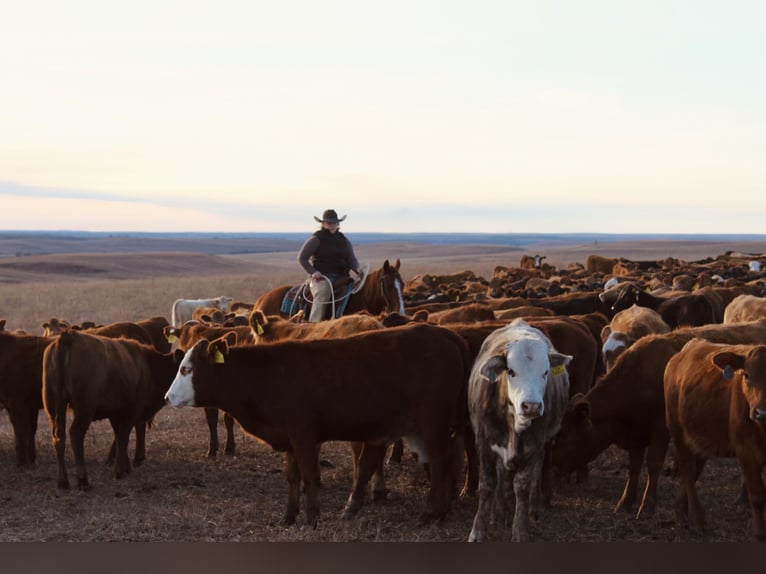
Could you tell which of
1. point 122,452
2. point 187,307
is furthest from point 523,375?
point 187,307

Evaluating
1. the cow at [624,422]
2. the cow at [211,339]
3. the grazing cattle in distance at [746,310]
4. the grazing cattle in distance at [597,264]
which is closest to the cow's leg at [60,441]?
the cow at [211,339]

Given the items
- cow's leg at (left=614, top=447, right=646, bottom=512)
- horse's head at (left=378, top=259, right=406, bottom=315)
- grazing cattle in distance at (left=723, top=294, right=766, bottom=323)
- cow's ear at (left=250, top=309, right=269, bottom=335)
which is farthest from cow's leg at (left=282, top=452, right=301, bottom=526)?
grazing cattle in distance at (left=723, top=294, right=766, bottom=323)

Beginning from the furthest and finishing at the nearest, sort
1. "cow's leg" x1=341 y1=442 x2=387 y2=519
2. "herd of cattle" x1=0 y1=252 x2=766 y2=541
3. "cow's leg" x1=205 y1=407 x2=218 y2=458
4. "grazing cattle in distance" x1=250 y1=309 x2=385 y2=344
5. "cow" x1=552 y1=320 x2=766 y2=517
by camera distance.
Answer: "cow's leg" x1=205 y1=407 x2=218 y2=458 → "grazing cattle in distance" x1=250 y1=309 x2=385 y2=344 → "cow" x1=552 y1=320 x2=766 y2=517 → "cow's leg" x1=341 y1=442 x2=387 y2=519 → "herd of cattle" x1=0 y1=252 x2=766 y2=541

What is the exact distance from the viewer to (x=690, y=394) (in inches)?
307

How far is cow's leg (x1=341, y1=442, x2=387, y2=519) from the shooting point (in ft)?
27.7

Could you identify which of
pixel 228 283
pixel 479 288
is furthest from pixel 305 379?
pixel 228 283

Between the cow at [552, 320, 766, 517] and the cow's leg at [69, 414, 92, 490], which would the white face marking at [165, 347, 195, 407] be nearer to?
the cow's leg at [69, 414, 92, 490]

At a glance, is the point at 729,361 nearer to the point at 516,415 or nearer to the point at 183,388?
the point at 516,415

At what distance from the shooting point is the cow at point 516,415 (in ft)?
23.2

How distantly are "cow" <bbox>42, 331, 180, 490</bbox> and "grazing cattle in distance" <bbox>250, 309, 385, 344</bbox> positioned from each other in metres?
1.19

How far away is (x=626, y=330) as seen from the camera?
11.7m

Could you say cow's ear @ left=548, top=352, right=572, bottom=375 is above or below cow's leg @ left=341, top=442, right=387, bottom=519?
above

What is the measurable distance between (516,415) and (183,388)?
2.92 meters

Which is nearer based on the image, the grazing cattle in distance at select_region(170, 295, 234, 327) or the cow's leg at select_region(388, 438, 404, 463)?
the cow's leg at select_region(388, 438, 404, 463)
